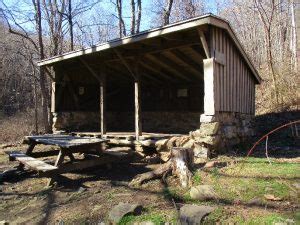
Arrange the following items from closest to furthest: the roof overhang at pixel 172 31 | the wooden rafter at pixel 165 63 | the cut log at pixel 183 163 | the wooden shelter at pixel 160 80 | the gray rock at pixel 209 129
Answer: the cut log at pixel 183 163
the roof overhang at pixel 172 31
the gray rock at pixel 209 129
the wooden shelter at pixel 160 80
the wooden rafter at pixel 165 63

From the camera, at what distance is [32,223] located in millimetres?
4617

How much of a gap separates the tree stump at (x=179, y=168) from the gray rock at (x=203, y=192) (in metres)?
0.43

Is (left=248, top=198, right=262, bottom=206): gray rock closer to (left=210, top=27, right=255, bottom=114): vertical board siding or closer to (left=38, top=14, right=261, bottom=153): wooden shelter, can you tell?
(left=38, top=14, right=261, bottom=153): wooden shelter

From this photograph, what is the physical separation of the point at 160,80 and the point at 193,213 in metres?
8.35

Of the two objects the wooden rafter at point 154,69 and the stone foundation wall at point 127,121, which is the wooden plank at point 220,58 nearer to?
the wooden rafter at point 154,69

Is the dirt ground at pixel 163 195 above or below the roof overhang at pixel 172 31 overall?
below

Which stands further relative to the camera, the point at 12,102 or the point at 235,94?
the point at 12,102

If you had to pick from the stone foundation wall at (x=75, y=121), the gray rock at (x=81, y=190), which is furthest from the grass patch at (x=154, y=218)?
the stone foundation wall at (x=75, y=121)

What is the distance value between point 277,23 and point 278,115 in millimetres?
9153

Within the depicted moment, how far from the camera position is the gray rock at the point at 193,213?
388 centimetres

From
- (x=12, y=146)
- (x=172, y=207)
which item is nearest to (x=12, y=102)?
(x=12, y=146)

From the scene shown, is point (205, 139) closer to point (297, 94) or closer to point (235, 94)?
point (235, 94)

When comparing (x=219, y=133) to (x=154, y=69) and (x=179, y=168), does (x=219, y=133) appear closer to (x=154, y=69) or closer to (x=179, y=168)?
(x=179, y=168)

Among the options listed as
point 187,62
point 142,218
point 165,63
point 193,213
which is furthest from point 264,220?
point 165,63
